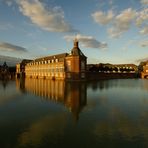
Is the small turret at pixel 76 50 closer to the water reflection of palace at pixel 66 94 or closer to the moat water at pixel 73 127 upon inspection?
the water reflection of palace at pixel 66 94

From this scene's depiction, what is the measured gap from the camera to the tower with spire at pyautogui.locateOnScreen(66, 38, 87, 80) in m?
69.6

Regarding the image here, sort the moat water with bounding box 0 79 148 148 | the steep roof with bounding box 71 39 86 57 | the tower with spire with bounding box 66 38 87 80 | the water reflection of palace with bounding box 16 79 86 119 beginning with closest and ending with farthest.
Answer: the moat water with bounding box 0 79 148 148 → the water reflection of palace with bounding box 16 79 86 119 → the tower with spire with bounding box 66 38 87 80 → the steep roof with bounding box 71 39 86 57

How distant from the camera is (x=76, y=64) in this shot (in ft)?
229

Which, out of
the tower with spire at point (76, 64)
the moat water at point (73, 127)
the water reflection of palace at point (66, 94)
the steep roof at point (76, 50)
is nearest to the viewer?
the moat water at point (73, 127)

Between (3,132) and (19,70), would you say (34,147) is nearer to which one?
(3,132)

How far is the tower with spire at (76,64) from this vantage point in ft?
228

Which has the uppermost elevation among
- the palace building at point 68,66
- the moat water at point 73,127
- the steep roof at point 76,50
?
the steep roof at point 76,50

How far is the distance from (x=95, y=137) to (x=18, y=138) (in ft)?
16.1

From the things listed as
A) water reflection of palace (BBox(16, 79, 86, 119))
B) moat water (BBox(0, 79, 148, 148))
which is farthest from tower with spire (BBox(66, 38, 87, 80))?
moat water (BBox(0, 79, 148, 148))

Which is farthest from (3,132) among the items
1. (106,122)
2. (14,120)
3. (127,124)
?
(127,124)

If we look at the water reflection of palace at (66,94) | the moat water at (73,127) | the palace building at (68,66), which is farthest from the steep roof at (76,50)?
the moat water at (73,127)

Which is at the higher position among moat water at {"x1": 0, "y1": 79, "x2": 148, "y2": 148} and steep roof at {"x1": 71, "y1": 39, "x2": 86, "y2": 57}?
steep roof at {"x1": 71, "y1": 39, "x2": 86, "y2": 57}

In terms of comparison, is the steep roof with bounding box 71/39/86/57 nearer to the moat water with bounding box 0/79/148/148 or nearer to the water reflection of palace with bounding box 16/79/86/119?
the water reflection of palace with bounding box 16/79/86/119

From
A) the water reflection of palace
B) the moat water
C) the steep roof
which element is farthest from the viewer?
the steep roof
